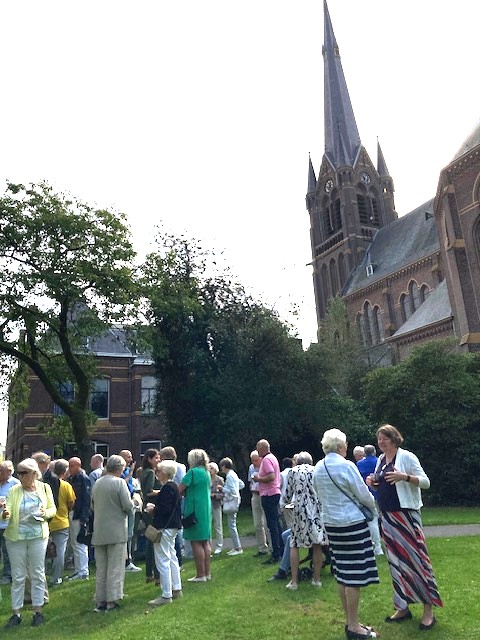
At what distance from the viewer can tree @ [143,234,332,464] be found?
20.0 m

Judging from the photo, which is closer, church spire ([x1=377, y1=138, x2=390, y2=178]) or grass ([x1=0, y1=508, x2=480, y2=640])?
grass ([x1=0, y1=508, x2=480, y2=640])

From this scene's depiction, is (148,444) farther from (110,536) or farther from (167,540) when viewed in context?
(110,536)

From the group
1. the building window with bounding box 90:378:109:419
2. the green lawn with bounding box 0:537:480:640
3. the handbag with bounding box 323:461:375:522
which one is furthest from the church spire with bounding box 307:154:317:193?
the handbag with bounding box 323:461:375:522

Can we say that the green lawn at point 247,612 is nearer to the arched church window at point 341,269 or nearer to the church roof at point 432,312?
the church roof at point 432,312

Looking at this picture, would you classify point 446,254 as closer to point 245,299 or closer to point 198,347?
point 245,299

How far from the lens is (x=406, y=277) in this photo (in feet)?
149

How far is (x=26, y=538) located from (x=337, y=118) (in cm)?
6252

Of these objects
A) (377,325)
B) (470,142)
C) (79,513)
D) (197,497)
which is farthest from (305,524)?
(377,325)

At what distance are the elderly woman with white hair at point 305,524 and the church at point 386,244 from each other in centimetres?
1999

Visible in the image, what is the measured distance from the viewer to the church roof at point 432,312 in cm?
3252

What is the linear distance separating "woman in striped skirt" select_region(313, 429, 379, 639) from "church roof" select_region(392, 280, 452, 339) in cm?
2855

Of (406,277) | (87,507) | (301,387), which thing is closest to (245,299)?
(301,387)

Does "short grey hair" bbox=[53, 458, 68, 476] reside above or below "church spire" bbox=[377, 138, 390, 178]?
below

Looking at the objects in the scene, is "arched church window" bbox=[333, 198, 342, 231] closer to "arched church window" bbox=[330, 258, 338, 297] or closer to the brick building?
"arched church window" bbox=[330, 258, 338, 297]
